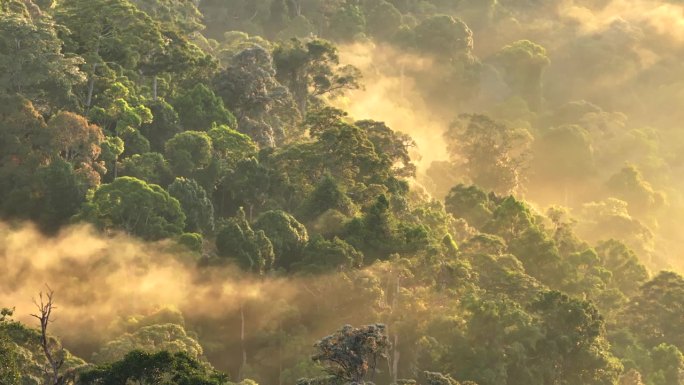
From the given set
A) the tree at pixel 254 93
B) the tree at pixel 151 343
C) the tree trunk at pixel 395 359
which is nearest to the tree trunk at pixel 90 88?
the tree at pixel 254 93

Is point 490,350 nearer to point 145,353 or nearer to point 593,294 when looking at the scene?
point 593,294

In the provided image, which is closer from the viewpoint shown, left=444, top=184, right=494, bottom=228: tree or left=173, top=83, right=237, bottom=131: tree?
left=173, top=83, right=237, bottom=131: tree

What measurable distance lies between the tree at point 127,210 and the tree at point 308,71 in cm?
3752

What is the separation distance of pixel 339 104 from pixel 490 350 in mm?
53728

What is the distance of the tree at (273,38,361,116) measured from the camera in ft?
334

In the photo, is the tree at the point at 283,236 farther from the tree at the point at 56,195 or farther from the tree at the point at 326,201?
the tree at the point at 56,195

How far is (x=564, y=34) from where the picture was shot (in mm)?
160500

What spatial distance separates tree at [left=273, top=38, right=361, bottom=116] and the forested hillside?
201 mm

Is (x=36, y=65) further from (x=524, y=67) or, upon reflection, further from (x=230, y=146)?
(x=524, y=67)

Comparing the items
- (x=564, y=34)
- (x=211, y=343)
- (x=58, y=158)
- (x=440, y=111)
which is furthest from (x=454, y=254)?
(x=564, y=34)

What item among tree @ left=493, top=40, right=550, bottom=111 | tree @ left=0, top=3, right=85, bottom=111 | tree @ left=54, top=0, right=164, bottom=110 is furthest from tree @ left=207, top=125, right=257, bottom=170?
tree @ left=493, top=40, right=550, bottom=111

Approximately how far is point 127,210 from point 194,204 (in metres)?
6.46

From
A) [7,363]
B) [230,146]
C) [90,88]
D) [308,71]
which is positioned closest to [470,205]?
[308,71]

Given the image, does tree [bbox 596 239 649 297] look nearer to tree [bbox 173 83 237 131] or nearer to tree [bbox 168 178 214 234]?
tree [bbox 173 83 237 131]
